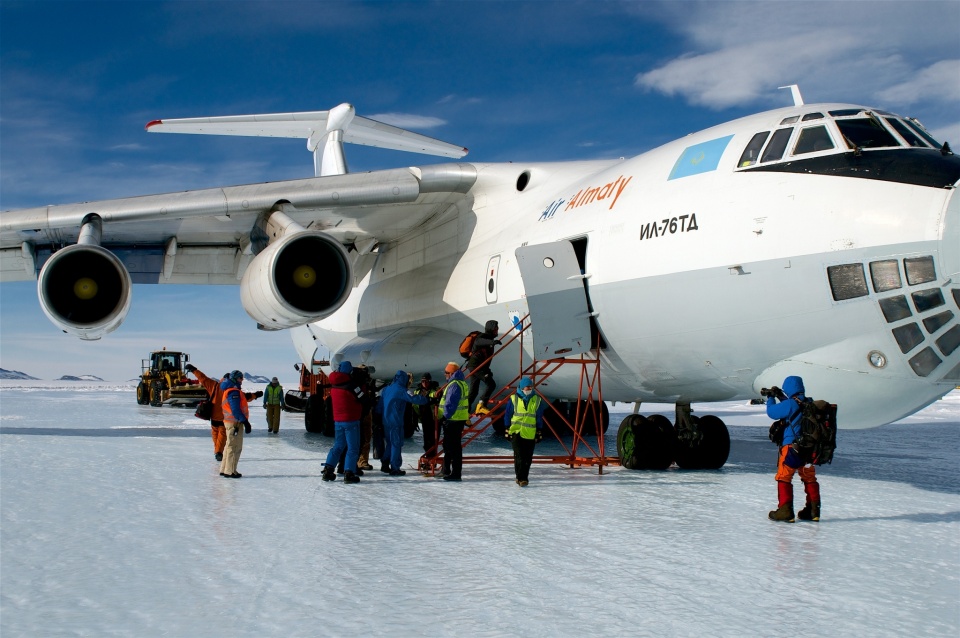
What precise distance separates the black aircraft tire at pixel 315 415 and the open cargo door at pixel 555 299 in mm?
6535

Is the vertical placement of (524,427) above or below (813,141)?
below

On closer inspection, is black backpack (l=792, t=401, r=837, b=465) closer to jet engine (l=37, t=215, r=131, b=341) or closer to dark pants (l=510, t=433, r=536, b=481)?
dark pants (l=510, t=433, r=536, b=481)

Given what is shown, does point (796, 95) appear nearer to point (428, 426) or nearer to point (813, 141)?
point (813, 141)

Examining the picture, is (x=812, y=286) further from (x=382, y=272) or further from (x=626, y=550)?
(x=382, y=272)

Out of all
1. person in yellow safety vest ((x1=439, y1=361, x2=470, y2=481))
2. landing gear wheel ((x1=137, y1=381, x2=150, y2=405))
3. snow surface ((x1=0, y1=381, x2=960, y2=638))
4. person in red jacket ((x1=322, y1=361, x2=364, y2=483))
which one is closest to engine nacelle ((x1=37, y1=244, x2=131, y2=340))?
snow surface ((x1=0, y1=381, x2=960, y2=638))

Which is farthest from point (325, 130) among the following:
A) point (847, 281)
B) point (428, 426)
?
point (847, 281)

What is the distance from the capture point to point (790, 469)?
5.12 meters

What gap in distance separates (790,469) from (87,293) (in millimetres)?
7467

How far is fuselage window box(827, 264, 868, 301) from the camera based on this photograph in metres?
5.19

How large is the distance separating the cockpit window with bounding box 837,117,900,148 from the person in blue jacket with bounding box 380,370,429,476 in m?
4.10

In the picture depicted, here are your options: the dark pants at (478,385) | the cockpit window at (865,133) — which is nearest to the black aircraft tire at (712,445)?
the dark pants at (478,385)

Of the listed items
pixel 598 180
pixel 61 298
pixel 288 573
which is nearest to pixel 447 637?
pixel 288 573

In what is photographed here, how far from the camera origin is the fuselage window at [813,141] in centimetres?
574

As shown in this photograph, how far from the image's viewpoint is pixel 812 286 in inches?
213
